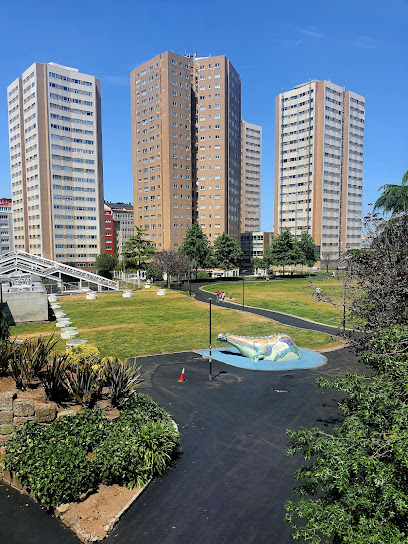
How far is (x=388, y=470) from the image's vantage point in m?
6.29

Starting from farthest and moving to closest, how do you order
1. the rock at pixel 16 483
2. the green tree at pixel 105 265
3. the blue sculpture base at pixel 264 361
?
the green tree at pixel 105 265, the blue sculpture base at pixel 264 361, the rock at pixel 16 483

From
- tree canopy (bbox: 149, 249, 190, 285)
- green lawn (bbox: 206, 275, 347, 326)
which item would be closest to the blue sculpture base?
green lawn (bbox: 206, 275, 347, 326)

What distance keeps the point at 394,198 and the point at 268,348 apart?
507 inches

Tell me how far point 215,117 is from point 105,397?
110 metres

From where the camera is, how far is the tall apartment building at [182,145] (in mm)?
109250

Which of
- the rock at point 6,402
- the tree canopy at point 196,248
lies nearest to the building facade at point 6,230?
the tree canopy at point 196,248

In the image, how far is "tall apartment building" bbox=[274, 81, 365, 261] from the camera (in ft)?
417

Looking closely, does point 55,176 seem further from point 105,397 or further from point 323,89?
point 105,397

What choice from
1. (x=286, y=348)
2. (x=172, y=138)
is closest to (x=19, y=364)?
(x=286, y=348)

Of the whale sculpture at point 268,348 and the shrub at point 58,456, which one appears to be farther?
the whale sculpture at point 268,348

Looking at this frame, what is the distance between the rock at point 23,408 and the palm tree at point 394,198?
20499 millimetres

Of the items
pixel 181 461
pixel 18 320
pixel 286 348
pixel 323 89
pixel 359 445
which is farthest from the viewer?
pixel 323 89

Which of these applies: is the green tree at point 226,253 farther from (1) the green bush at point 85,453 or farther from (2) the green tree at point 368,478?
(2) the green tree at point 368,478

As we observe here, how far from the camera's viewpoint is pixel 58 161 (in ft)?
360
